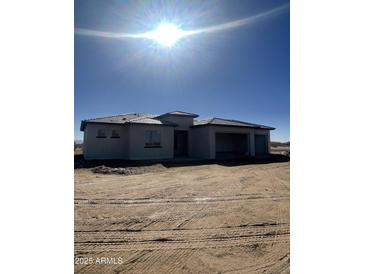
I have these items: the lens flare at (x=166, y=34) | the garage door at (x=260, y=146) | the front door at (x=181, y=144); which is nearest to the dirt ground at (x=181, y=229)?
the lens flare at (x=166, y=34)

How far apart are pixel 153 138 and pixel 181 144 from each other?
51.7 inches

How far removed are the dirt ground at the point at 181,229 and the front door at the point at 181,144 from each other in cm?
480

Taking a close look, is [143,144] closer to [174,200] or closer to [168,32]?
[174,200]

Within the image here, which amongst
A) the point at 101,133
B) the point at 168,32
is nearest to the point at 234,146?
the point at 101,133

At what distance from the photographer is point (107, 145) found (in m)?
9.45

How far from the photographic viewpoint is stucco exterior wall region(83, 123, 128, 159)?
9.12 m

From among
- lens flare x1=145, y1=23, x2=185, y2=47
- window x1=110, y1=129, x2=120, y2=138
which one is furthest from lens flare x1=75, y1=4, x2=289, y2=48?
window x1=110, y1=129, x2=120, y2=138

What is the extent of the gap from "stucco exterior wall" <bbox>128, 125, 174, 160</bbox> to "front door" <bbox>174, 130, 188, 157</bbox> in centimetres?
53

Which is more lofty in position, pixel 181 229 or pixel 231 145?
pixel 231 145
